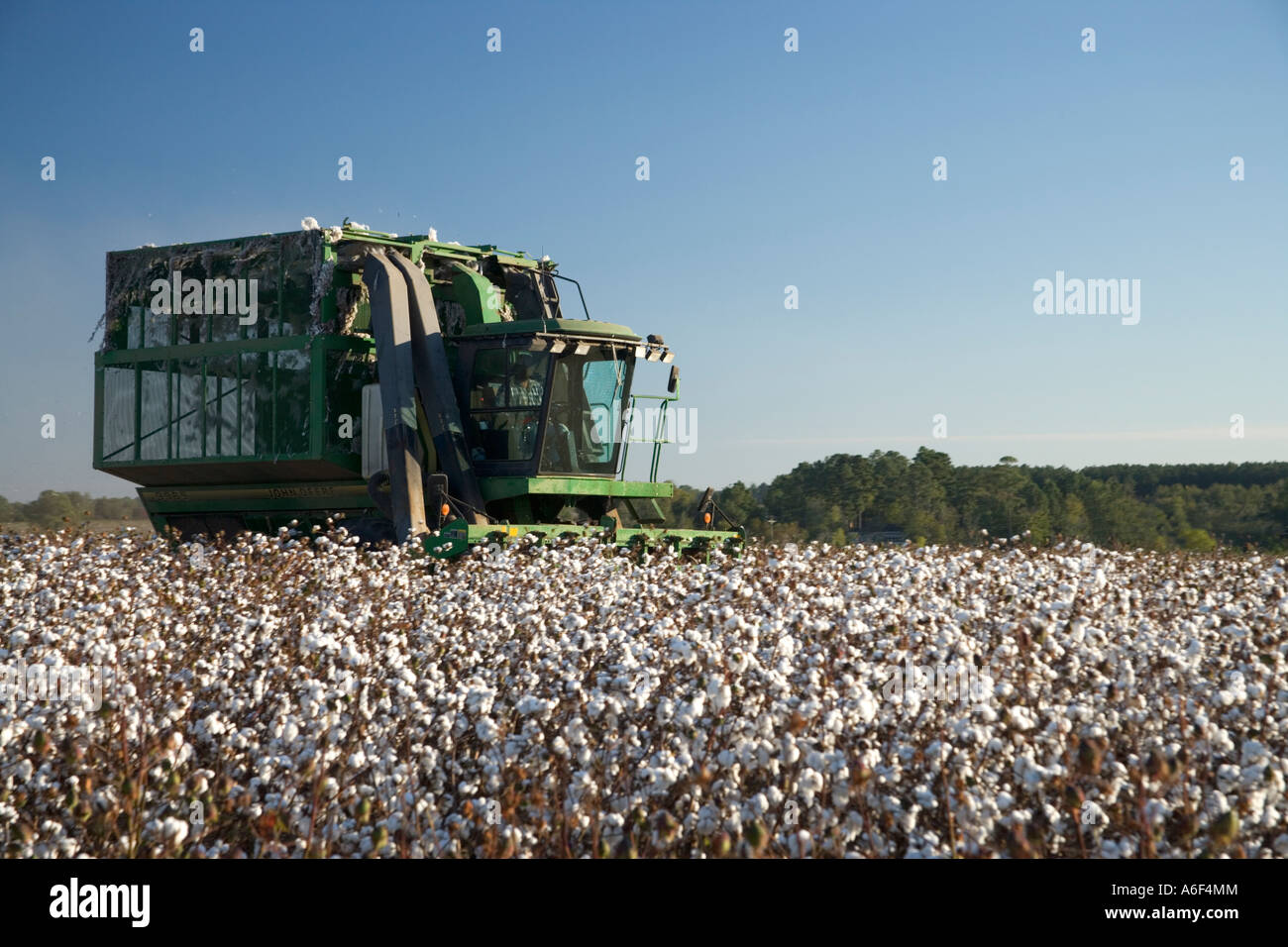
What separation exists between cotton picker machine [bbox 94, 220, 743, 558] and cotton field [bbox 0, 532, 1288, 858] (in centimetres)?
546

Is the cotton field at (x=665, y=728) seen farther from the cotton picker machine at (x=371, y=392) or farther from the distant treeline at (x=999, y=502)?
the distant treeline at (x=999, y=502)

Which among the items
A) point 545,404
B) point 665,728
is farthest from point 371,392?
point 665,728

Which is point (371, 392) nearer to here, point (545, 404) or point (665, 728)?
point (545, 404)

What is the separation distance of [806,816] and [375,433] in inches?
381

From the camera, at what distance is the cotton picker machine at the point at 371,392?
1277 centimetres

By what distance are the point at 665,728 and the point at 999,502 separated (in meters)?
13.2

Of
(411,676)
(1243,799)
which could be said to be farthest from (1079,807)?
(411,676)

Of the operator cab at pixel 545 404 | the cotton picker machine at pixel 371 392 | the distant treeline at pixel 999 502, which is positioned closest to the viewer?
the cotton picker machine at pixel 371 392

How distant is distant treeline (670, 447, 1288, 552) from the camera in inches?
598

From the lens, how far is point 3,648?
7012 millimetres

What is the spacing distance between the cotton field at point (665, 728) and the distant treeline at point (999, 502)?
8.00 m

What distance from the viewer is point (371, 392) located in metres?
13.3

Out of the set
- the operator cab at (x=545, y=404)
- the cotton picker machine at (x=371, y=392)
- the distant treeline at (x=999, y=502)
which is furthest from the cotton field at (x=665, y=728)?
the distant treeline at (x=999, y=502)

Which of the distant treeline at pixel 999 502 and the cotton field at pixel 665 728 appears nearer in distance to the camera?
the cotton field at pixel 665 728
